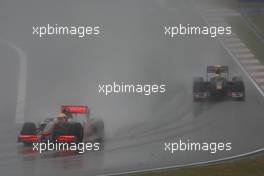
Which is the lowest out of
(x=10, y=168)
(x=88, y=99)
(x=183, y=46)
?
(x=10, y=168)

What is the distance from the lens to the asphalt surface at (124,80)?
71.3 feet

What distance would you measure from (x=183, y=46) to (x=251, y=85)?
251 centimetres

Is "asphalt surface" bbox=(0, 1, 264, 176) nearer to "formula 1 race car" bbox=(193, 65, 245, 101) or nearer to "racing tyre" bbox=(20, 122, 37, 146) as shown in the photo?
"formula 1 race car" bbox=(193, 65, 245, 101)

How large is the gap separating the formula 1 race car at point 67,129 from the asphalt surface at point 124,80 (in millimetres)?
345

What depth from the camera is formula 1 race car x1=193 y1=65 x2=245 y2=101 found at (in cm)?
2491

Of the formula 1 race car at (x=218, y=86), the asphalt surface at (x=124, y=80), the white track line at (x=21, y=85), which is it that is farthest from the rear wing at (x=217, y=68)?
the white track line at (x=21, y=85)

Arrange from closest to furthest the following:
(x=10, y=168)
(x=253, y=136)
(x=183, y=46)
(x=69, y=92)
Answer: (x=10, y=168) → (x=253, y=136) → (x=69, y=92) → (x=183, y=46)

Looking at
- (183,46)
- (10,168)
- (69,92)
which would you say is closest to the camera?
(10,168)

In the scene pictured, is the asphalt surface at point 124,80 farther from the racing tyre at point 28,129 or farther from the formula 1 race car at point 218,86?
the racing tyre at point 28,129

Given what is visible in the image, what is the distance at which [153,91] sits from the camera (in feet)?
78.6

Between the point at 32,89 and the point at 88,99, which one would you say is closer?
the point at 88,99

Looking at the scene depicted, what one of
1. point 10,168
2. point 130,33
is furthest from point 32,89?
point 10,168

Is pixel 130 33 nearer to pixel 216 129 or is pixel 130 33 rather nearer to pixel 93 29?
pixel 93 29

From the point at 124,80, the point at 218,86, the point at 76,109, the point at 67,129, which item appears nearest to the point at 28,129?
the point at 76,109
